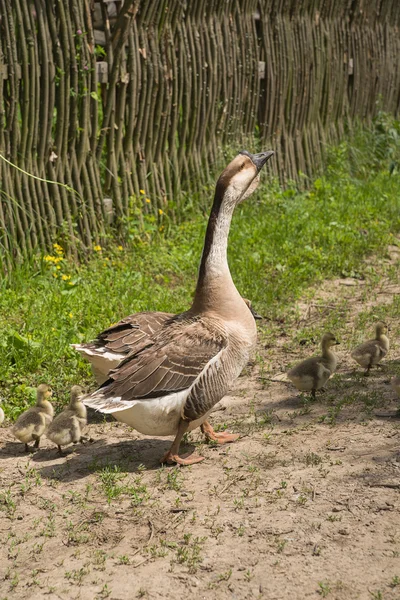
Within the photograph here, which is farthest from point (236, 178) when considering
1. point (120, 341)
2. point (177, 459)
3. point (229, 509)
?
point (229, 509)

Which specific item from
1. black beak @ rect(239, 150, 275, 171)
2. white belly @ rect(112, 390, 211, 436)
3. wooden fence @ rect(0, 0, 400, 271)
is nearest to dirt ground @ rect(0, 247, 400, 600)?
white belly @ rect(112, 390, 211, 436)

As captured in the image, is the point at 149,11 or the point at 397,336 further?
the point at 149,11

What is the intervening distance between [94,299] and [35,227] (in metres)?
1.20

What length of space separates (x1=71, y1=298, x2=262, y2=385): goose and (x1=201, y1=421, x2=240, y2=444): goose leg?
32.8 inches

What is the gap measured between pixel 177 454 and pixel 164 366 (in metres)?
0.70

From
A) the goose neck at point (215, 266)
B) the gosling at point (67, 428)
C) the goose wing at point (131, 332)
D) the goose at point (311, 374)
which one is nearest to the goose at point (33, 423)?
the gosling at point (67, 428)

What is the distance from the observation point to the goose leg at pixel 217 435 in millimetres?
6230

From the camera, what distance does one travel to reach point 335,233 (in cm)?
1083

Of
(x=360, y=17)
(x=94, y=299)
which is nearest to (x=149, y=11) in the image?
(x=94, y=299)

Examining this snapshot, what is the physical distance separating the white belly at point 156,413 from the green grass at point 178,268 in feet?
4.72

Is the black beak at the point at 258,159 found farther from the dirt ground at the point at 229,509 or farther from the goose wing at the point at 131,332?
the dirt ground at the point at 229,509

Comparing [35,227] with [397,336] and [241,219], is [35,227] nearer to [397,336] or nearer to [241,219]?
[241,219]

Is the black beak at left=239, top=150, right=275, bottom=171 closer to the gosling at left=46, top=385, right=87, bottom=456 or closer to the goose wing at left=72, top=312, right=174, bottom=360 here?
the goose wing at left=72, top=312, right=174, bottom=360

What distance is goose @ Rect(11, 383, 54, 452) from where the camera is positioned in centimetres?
602
